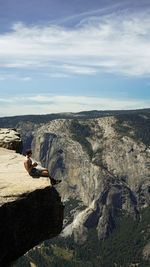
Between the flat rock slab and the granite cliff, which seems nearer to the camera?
the granite cliff

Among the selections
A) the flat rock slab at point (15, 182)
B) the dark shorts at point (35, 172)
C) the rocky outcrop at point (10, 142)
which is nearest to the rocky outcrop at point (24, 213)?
the flat rock slab at point (15, 182)

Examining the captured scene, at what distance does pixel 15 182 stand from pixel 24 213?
2808 millimetres

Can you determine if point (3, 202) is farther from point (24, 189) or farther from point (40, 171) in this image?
point (40, 171)

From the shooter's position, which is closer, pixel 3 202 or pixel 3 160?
pixel 3 202

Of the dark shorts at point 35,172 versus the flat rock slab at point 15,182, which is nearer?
the flat rock slab at point 15,182

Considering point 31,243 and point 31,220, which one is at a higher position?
point 31,220

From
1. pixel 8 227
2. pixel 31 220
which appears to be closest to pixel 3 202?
pixel 8 227

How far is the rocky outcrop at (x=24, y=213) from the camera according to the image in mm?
17781

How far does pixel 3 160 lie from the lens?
28.0m

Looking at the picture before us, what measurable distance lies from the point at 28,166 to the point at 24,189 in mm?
3964

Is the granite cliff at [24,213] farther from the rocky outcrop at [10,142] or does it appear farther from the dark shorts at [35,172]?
the rocky outcrop at [10,142]

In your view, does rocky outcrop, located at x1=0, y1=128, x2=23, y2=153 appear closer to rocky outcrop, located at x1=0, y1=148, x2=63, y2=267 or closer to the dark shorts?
rocky outcrop, located at x1=0, y1=148, x2=63, y2=267

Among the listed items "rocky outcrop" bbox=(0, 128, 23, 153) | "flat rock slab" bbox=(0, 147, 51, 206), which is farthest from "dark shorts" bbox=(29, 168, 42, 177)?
"rocky outcrop" bbox=(0, 128, 23, 153)

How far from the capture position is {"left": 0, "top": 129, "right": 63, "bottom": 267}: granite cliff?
1778 cm
